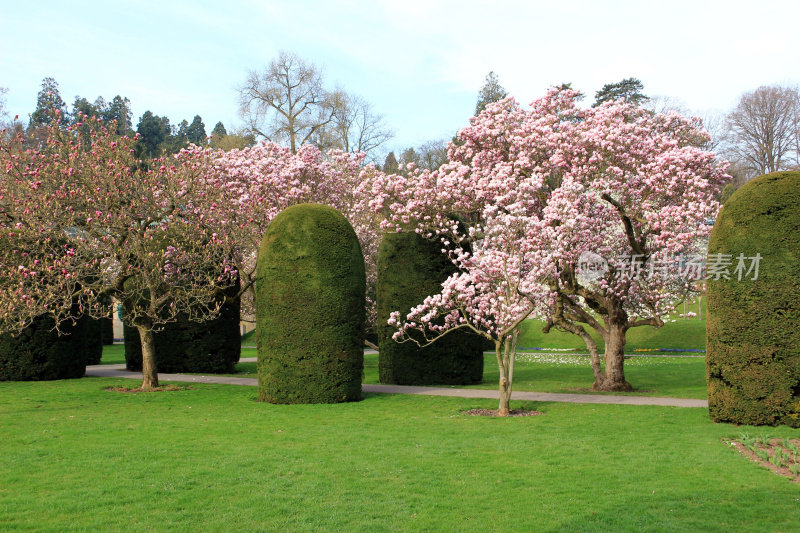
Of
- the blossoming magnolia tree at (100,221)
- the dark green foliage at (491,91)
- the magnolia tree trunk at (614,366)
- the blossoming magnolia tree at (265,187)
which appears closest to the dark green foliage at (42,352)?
the blossoming magnolia tree at (100,221)

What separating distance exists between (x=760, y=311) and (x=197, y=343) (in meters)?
15.8

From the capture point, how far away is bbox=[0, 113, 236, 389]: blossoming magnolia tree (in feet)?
47.8

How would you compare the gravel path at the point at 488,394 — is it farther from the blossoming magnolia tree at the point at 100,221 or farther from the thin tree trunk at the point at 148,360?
the blossoming magnolia tree at the point at 100,221

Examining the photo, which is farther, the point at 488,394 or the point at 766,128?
the point at 766,128

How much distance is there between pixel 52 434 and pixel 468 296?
23.9ft

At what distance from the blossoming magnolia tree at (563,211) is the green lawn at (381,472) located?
2.56 metres

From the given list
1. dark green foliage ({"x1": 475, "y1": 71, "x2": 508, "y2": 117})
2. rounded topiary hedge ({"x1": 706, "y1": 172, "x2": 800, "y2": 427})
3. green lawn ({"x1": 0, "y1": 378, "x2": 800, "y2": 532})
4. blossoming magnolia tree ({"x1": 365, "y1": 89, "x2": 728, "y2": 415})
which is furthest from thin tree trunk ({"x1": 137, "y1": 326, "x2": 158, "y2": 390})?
dark green foliage ({"x1": 475, "y1": 71, "x2": 508, "y2": 117})

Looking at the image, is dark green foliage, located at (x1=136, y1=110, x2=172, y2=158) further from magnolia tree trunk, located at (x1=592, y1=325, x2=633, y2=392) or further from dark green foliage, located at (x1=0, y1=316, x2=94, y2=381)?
magnolia tree trunk, located at (x1=592, y1=325, x2=633, y2=392)

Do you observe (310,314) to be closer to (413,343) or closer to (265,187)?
(413,343)

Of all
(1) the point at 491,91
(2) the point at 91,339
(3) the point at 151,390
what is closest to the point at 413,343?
(3) the point at 151,390

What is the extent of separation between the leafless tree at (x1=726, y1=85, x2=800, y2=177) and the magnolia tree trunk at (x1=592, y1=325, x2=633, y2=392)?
3397cm

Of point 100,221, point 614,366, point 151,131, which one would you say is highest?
point 151,131

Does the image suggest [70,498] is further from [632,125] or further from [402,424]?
[632,125]

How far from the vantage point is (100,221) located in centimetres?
1476
